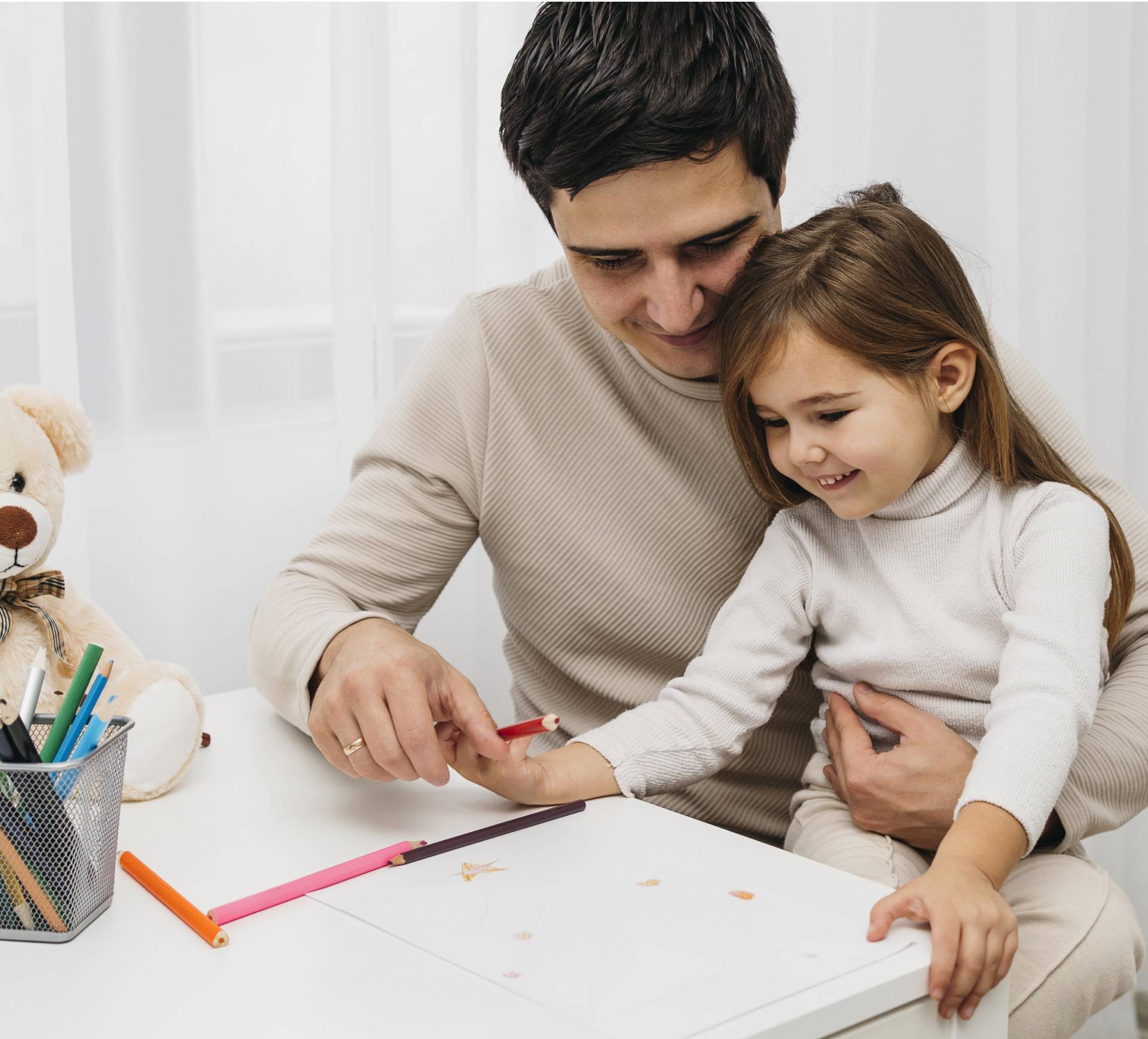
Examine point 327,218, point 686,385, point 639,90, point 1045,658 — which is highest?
point 639,90

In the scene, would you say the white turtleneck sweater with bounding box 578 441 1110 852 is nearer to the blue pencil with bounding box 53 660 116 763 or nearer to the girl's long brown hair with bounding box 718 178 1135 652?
the girl's long brown hair with bounding box 718 178 1135 652

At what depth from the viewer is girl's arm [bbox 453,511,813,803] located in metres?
0.85

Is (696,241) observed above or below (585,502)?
above

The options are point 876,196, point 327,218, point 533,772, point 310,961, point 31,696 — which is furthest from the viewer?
point 327,218

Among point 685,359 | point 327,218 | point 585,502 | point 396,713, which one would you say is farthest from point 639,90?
point 327,218

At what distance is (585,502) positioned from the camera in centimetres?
116

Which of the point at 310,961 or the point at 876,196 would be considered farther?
the point at 876,196

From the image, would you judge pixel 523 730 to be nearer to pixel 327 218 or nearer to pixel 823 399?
pixel 823 399

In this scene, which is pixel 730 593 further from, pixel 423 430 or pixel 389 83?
pixel 389 83

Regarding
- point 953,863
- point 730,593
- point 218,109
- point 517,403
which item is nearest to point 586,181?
point 517,403

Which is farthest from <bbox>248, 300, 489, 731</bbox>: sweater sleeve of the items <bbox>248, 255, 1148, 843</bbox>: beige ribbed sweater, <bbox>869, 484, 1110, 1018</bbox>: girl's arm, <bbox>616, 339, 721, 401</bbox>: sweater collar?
<bbox>869, 484, 1110, 1018</bbox>: girl's arm

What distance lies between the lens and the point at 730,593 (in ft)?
3.81

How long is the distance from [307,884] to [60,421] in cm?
42

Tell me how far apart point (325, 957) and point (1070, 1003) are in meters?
Answer: 0.52
